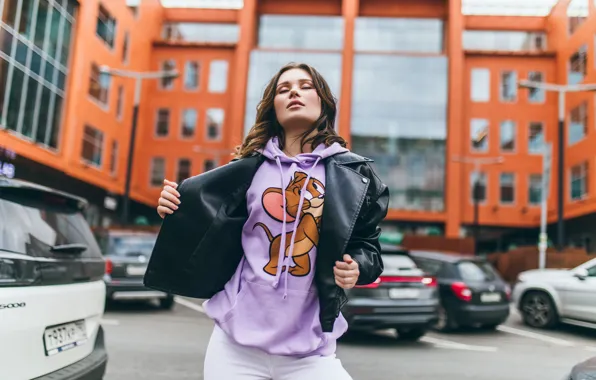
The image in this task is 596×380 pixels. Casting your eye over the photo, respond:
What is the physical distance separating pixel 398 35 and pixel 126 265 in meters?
30.6

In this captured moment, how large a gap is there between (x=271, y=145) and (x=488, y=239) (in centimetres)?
4100

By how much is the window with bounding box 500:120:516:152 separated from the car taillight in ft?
96.7

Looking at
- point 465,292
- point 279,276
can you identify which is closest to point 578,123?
point 465,292

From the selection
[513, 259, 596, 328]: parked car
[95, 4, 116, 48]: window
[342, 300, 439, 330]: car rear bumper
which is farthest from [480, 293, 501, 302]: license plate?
[95, 4, 116, 48]: window

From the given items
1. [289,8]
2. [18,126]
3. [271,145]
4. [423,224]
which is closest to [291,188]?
[271,145]

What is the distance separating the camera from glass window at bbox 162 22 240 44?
129 ft

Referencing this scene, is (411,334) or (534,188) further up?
(534,188)

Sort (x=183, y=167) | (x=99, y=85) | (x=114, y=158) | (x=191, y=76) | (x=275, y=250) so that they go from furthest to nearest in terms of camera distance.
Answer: (x=191, y=76) → (x=183, y=167) → (x=114, y=158) → (x=99, y=85) → (x=275, y=250)

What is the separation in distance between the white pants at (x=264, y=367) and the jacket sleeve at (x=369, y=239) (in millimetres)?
306

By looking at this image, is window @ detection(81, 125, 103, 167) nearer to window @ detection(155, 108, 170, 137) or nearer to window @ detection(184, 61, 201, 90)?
window @ detection(155, 108, 170, 137)

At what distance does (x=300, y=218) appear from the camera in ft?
6.03

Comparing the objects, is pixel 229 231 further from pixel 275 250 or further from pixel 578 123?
pixel 578 123

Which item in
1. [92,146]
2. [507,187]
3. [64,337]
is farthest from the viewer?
[507,187]

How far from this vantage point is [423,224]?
36781 millimetres
